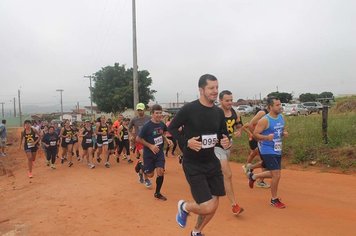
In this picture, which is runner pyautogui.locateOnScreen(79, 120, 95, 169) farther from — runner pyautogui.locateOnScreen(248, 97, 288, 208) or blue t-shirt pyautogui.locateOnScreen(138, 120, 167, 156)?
runner pyautogui.locateOnScreen(248, 97, 288, 208)

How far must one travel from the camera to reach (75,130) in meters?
16.0

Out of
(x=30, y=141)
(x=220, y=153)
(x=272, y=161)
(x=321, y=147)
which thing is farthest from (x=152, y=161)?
(x=321, y=147)

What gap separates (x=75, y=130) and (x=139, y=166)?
6.99 meters

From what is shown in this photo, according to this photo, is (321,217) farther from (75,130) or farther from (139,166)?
(75,130)

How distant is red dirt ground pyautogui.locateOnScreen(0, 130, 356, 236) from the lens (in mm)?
5910

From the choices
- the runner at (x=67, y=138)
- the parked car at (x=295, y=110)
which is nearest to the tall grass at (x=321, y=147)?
the runner at (x=67, y=138)

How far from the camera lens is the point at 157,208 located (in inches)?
286

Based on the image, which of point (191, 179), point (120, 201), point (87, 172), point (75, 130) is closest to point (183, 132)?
point (191, 179)

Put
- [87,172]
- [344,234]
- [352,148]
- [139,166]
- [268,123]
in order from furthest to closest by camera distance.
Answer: [87,172] → [352,148] → [139,166] → [268,123] → [344,234]

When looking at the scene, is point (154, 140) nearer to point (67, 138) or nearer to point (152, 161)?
point (152, 161)

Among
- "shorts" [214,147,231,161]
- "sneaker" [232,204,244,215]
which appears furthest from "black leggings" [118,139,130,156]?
"sneaker" [232,204,244,215]

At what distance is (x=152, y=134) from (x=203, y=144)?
3.59m

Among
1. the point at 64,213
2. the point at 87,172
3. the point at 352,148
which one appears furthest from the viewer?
the point at 87,172

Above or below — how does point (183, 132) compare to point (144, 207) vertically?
above
